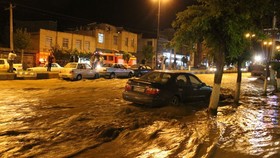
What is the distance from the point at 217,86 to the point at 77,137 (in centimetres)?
559

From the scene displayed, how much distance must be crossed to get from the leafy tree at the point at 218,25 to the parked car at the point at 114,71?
1711cm

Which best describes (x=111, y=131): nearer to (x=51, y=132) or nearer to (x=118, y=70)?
(x=51, y=132)

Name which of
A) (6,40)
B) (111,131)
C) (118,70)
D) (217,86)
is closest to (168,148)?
(111,131)

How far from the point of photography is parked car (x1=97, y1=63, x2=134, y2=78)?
27.9 meters

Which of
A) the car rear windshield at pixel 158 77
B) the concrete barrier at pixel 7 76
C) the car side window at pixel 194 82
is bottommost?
the concrete barrier at pixel 7 76

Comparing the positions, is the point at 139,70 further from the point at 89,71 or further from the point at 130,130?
the point at 130,130

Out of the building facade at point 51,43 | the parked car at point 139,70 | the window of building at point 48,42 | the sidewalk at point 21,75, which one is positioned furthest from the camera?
the window of building at point 48,42

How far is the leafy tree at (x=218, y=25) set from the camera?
1016 centimetres

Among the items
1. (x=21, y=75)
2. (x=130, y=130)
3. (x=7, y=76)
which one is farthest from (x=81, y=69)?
(x=130, y=130)

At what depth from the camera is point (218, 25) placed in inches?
414

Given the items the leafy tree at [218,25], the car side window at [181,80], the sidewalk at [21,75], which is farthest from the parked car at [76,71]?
the leafy tree at [218,25]

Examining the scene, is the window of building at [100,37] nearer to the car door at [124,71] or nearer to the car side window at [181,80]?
the car door at [124,71]

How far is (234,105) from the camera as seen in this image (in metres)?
14.1

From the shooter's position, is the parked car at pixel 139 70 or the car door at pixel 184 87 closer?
the car door at pixel 184 87
